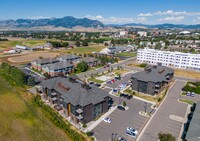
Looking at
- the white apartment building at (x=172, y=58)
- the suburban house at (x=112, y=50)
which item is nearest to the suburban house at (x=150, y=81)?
the white apartment building at (x=172, y=58)

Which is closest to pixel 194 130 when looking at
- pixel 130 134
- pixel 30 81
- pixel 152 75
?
pixel 130 134

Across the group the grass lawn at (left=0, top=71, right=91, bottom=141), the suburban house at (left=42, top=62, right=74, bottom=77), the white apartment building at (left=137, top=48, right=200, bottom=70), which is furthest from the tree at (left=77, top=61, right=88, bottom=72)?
the white apartment building at (left=137, top=48, right=200, bottom=70)

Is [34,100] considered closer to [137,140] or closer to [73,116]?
[73,116]

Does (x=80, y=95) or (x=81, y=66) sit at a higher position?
(x=80, y=95)

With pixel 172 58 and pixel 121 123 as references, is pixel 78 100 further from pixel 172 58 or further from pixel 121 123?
pixel 172 58

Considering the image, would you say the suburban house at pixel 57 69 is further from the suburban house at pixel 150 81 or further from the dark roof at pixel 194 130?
the dark roof at pixel 194 130

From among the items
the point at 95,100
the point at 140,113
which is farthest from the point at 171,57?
the point at 95,100

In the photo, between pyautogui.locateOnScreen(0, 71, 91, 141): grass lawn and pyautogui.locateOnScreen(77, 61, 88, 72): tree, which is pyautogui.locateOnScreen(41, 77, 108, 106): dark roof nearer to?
pyautogui.locateOnScreen(0, 71, 91, 141): grass lawn
